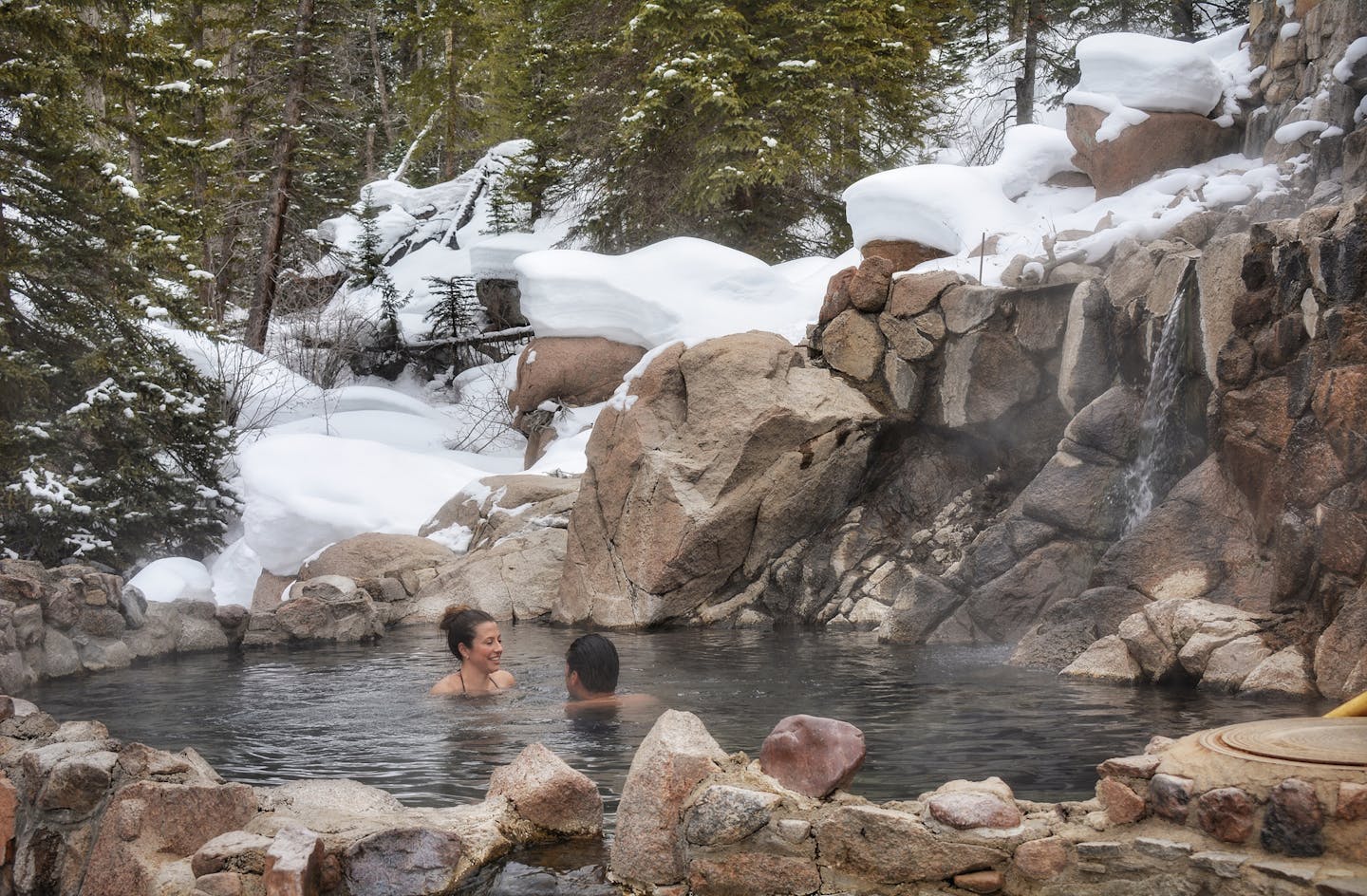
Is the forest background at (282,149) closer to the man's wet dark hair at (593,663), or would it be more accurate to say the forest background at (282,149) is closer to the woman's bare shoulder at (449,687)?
the woman's bare shoulder at (449,687)

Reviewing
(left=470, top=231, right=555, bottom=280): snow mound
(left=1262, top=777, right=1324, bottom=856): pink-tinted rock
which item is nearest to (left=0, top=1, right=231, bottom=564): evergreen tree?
(left=470, top=231, right=555, bottom=280): snow mound

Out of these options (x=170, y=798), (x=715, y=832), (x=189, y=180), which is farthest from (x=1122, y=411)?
(x=189, y=180)

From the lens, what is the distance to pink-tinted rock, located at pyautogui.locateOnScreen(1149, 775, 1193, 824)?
3.44 m

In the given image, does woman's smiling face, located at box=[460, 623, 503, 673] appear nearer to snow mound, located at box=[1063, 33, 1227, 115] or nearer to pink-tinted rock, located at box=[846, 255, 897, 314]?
pink-tinted rock, located at box=[846, 255, 897, 314]

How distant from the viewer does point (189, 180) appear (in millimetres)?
23359

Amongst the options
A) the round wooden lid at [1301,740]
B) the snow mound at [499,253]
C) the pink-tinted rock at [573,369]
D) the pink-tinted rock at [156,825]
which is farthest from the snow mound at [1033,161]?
the pink-tinted rock at [156,825]

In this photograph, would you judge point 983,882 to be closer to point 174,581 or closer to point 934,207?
point 174,581

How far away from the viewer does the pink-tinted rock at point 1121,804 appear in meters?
3.52

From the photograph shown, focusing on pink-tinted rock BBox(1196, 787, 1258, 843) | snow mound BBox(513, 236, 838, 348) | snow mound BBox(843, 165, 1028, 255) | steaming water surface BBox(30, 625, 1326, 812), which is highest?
snow mound BBox(843, 165, 1028, 255)

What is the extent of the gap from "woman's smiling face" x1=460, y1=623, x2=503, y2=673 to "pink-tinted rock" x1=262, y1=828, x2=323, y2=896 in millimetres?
3746

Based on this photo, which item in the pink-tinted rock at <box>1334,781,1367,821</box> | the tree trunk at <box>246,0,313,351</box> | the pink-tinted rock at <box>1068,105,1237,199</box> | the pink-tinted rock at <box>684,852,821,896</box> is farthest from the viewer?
the tree trunk at <box>246,0,313,351</box>

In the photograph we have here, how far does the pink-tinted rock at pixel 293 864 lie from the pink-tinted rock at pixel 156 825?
384 mm

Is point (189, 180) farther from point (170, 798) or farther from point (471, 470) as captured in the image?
point (170, 798)

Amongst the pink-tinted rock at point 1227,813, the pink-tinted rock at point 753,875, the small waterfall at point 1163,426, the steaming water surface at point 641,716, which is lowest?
the steaming water surface at point 641,716
